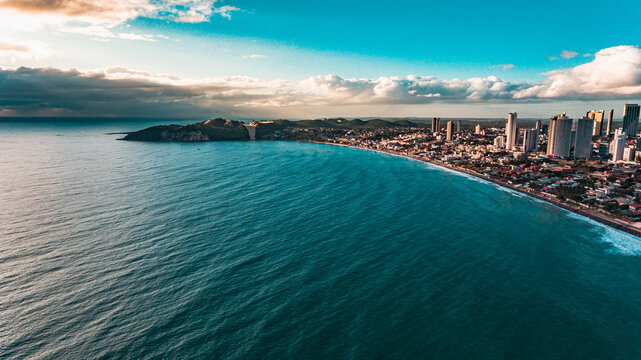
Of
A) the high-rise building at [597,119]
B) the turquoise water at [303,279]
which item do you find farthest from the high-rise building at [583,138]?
the high-rise building at [597,119]

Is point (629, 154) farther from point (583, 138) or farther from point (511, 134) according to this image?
point (511, 134)

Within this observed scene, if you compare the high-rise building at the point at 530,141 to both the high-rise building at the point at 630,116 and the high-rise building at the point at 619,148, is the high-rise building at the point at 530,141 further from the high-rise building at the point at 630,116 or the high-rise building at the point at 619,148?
the high-rise building at the point at 630,116

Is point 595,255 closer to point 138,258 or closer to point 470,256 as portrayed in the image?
point 470,256

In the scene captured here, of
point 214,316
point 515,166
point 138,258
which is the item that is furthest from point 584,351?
point 515,166

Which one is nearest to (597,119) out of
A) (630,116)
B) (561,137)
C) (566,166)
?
(630,116)

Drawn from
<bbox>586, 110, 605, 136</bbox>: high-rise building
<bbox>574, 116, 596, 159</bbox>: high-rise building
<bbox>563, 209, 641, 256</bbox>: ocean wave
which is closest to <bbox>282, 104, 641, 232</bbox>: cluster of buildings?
<bbox>574, 116, 596, 159</bbox>: high-rise building

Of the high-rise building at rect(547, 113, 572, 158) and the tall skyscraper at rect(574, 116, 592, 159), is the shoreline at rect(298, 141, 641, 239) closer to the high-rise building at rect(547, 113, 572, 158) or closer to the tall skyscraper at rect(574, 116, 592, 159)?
the high-rise building at rect(547, 113, 572, 158)
